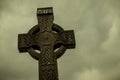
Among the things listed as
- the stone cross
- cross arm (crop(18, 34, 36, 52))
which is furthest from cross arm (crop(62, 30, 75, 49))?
cross arm (crop(18, 34, 36, 52))

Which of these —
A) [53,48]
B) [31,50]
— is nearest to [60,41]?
[53,48]

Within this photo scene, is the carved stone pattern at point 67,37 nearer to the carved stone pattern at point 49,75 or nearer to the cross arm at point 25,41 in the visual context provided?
the cross arm at point 25,41

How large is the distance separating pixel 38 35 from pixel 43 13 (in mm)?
745

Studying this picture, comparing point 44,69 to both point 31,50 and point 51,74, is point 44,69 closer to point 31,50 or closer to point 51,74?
point 51,74

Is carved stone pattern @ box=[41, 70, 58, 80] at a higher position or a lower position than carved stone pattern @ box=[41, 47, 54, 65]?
lower

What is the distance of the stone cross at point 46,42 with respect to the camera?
7527 millimetres

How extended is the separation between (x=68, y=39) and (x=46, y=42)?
742 mm

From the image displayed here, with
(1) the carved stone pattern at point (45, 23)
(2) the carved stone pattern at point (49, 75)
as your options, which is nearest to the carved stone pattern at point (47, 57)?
(2) the carved stone pattern at point (49, 75)

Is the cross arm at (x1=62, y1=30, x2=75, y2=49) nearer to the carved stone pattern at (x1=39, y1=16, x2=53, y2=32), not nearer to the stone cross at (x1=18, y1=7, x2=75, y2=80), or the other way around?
the stone cross at (x1=18, y1=7, x2=75, y2=80)

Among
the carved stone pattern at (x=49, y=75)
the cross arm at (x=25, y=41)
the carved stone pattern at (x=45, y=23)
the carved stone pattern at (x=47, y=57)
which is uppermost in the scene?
the carved stone pattern at (x=45, y=23)

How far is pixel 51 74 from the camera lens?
7.34m

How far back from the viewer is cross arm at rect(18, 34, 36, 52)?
803 centimetres

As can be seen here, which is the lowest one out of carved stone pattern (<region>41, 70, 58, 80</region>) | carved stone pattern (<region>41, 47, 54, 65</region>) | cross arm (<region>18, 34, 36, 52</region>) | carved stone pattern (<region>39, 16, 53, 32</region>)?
carved stone pattern (<region>41, 70, 58, 80</region>)

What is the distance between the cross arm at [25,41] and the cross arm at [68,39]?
0.98 meters
